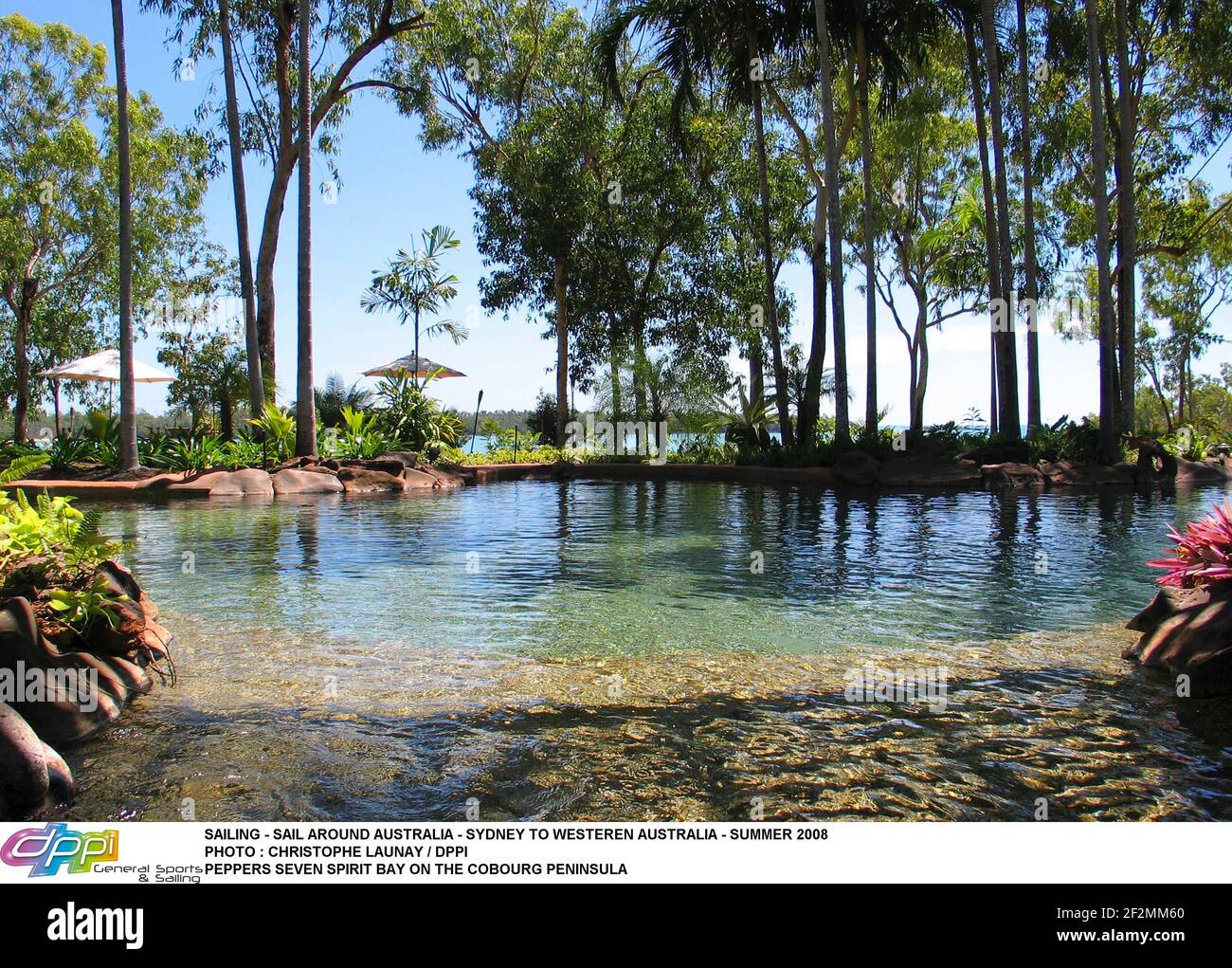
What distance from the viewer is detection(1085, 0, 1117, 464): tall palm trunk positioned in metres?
18.0

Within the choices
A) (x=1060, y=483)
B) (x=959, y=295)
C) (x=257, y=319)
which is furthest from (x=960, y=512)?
(x=959, y=295)

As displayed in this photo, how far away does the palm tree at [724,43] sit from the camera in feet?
67.2

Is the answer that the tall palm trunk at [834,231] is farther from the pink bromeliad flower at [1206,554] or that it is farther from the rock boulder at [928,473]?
the pink bromeliad flower at [1206,554]

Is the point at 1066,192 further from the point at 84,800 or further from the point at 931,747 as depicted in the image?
the point at 84,800

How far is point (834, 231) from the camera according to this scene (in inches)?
765

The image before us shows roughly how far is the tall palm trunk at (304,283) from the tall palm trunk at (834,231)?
1078cm

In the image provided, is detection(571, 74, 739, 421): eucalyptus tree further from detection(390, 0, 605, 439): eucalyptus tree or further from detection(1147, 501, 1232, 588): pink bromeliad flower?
detection(1147, 501, 1232, 588): pink bromeliad flower

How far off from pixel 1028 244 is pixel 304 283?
1627cm

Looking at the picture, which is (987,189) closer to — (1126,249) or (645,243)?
(1126,249)

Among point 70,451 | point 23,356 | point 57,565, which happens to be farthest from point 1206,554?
point 23,356

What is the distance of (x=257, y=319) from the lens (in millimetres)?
21219

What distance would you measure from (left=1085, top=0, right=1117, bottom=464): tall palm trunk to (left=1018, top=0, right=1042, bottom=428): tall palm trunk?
5.61 feet

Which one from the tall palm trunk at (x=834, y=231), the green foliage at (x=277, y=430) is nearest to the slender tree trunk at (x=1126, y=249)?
the tall palm trunk at (x=834, y=231)

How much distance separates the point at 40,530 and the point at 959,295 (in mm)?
32431
